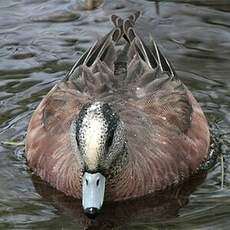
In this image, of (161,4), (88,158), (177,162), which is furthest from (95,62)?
(161,4)

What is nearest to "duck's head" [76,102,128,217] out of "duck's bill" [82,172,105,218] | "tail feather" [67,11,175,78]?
"duck's bill" [82,172,105,218]

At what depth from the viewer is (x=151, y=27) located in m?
11.6

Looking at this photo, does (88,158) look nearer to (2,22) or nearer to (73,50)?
(73,50)

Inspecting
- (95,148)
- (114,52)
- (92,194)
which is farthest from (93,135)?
(114,52)

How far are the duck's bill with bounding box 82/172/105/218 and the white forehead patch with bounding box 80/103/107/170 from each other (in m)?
0.08

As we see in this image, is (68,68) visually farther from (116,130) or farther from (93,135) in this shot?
(93,135)

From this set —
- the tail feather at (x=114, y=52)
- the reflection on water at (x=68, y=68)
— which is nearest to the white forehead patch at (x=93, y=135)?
the reflection on water at (x=68, y=68)

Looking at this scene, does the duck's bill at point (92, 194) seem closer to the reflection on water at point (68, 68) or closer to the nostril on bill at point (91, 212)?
the nostril on bill at point (91, 212)

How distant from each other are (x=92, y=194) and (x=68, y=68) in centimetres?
323

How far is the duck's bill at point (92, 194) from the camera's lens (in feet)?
24.1

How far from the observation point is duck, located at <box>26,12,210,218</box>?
7.40 metres

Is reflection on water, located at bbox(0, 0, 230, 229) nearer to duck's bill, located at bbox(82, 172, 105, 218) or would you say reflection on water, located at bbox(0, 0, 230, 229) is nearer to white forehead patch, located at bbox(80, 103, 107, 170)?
duck's bill, located at bbox(82, 172, 105, 218)

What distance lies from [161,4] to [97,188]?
502 cm

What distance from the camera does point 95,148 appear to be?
287 inches
